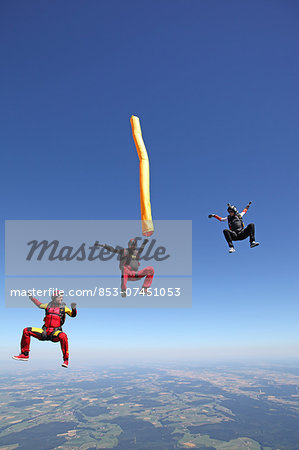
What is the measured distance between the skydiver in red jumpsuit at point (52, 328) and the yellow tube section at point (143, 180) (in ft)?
15.4

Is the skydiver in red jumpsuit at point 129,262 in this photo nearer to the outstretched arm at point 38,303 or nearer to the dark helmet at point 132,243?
the dark helmet at point 132,243

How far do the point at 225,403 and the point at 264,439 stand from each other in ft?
220

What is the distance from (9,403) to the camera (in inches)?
7092

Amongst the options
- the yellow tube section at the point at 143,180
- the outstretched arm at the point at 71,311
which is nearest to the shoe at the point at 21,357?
the outstretched arm at the point at 71,311

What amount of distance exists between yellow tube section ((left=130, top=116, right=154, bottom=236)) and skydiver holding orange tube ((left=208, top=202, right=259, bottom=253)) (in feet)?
15.8

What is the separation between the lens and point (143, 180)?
803 cm

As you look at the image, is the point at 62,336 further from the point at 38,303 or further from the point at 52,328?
the point at 38,303

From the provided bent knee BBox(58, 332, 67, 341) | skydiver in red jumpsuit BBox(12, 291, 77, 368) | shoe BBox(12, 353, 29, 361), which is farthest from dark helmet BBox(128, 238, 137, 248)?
shoe BBox(12, 353, 29, 361)

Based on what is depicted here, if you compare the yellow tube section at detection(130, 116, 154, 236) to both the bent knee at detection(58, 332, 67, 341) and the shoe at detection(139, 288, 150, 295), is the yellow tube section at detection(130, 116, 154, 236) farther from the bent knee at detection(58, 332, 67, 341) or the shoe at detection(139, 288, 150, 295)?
the bent knee at detection(58, 332, 67, 341)

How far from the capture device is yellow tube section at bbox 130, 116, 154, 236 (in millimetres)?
7480

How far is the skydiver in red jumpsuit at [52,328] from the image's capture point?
898cm

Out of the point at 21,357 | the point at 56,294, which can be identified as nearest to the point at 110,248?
the point at 56,294

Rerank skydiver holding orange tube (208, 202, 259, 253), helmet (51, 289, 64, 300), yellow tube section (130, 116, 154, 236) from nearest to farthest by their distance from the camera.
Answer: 1. yellow tube section (130, 116, 154, 236)
2. helmet (51, 289, 64, 300)
3. skydiver holding orange tube (208, 202, 259, 253)

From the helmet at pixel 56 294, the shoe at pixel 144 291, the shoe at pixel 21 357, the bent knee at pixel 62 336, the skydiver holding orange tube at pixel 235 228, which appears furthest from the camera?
the skydiver holding orange tube at pixel 235 228
